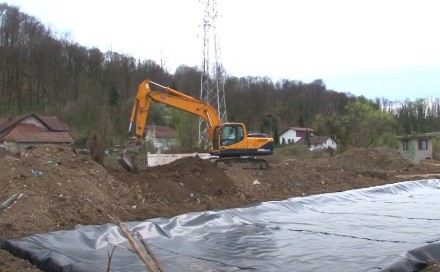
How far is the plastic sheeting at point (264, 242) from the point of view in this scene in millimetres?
5074

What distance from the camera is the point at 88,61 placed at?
2697 inches

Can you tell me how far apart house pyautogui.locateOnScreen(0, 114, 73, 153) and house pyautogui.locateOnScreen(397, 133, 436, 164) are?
102 ft

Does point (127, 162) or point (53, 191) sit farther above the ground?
point (127, 162)

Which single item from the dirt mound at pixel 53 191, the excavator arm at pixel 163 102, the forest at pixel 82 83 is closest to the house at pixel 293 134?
the forest at pixel 82 83

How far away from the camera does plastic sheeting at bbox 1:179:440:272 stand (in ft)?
16.6

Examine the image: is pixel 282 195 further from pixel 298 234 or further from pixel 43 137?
pixel 43 137

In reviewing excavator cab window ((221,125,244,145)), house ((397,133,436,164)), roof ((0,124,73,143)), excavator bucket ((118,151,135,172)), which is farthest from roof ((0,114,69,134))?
excavator bucket ((118,151,135,172))

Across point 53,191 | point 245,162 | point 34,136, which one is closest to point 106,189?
point 53,191

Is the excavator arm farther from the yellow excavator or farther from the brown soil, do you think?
the brown soil

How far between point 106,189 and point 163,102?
5.88m

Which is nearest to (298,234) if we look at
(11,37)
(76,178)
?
(76,178)

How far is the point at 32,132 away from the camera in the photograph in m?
51.3

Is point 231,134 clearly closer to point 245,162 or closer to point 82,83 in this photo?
point 245,162

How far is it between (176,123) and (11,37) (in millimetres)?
48299
